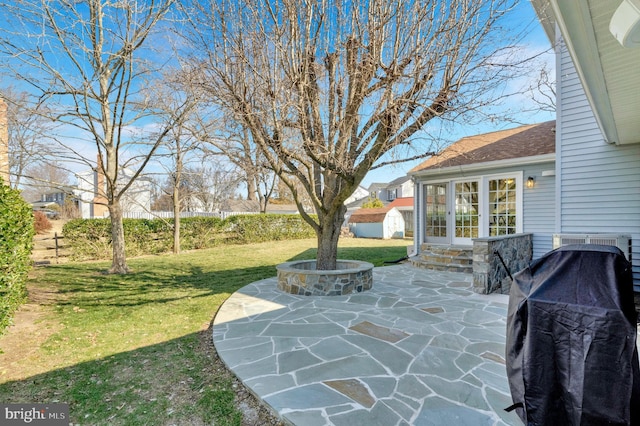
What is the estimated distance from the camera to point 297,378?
295 cm

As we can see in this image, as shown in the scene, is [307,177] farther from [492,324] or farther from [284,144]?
[492,324]

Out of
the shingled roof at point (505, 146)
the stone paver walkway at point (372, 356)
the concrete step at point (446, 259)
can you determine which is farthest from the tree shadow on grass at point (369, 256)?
the stone paver walkway at point (372, 356)

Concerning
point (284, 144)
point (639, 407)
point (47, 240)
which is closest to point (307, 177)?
point (284, 144)

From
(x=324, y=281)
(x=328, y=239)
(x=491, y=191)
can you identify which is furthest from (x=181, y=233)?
(x=491, y=191)

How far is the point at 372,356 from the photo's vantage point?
3.37 m

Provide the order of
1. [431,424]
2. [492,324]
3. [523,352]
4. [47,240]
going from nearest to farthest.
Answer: [523,352], [431,424], [492,324], [47,240]

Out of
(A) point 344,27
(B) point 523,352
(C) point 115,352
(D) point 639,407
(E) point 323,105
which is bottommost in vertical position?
(C) point 115,352

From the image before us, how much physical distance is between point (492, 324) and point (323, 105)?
454 centimetres

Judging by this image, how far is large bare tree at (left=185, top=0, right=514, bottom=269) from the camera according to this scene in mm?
4711

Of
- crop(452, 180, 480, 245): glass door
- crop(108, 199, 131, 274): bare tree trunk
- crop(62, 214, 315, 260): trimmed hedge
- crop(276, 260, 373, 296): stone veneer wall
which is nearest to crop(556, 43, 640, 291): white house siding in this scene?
crop(452, 180, 480, 245): glass door

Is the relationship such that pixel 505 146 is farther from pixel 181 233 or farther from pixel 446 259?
pixel 181 233

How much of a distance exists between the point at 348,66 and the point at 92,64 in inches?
248

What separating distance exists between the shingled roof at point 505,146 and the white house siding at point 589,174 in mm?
1375

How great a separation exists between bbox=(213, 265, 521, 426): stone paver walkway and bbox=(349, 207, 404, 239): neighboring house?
14619mm
